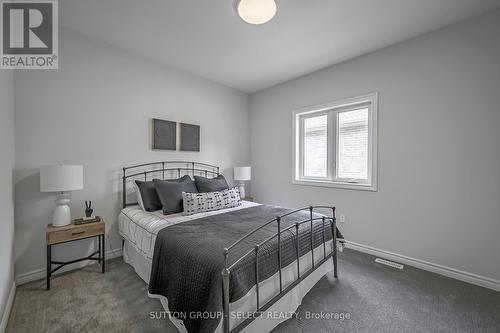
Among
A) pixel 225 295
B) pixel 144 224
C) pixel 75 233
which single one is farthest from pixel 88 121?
pixel 225 295

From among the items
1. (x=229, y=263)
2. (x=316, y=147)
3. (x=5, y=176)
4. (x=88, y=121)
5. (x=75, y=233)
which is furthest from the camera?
(x=316, y=147)

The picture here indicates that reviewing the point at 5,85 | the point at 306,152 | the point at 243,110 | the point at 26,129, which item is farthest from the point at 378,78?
the point at 26,129

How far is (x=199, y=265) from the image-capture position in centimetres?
143

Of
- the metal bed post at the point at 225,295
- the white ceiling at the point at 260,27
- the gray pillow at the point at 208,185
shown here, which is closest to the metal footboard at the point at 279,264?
the metal bed post at the point at 225,295

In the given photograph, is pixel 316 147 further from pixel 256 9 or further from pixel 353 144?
pixel 256 9

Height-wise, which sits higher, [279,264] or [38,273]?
[279,264]

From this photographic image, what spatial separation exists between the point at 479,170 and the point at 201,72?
389cm

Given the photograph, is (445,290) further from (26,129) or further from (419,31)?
(26,129)

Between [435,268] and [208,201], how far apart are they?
9.19 ft

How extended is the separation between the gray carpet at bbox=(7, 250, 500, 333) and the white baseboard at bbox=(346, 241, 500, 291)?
91 mm

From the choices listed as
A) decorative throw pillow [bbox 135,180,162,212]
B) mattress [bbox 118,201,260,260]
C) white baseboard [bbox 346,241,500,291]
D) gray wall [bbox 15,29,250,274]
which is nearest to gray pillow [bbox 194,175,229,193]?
mattress [bbox 118,201,260,260]

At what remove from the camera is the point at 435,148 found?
2.50m

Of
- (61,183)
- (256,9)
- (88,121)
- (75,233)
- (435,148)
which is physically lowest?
(75,233)

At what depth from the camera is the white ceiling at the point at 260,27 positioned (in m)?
2.10
